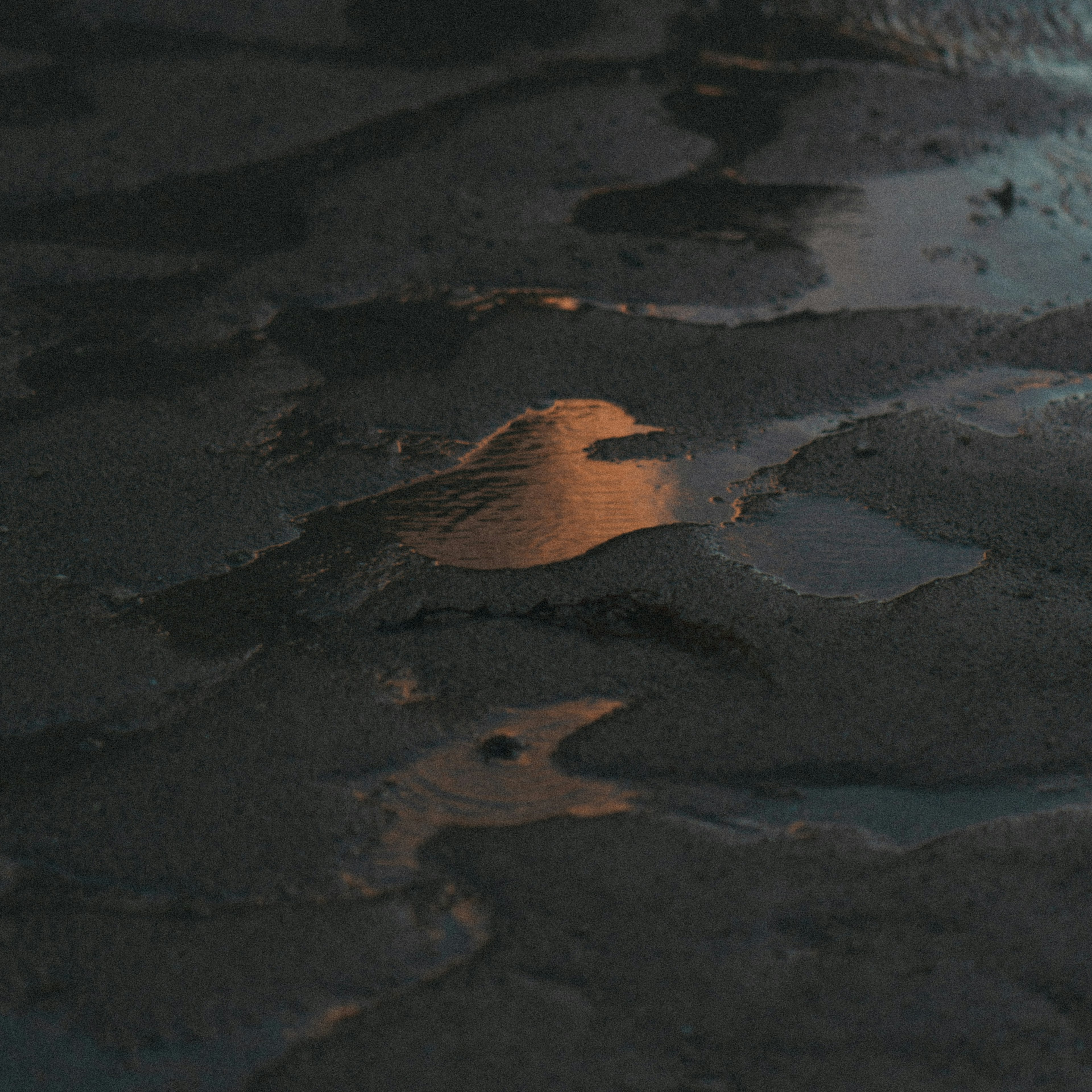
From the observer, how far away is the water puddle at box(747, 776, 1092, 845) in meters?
2.65

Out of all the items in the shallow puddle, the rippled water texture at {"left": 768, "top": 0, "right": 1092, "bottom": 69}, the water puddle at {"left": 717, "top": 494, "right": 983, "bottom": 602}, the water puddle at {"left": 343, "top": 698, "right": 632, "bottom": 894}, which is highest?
the rippled water texture at {"left": 768, "top": 0, "right": 1092, "bottom": 69}

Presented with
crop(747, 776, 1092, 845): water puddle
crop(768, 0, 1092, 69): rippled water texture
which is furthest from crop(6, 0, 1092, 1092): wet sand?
crop(768, 0, 1092, 69): rippled water texture

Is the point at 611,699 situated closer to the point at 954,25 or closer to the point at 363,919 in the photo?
the point at 363,919

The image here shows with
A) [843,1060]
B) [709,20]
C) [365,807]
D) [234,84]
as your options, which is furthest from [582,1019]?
[709,20]

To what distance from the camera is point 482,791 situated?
8.99 feet

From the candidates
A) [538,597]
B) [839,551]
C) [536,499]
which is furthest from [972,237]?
[538,597]

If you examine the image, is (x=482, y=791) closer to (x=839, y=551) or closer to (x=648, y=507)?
(x=648, y=507)

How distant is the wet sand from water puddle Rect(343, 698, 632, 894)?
0.03 ft

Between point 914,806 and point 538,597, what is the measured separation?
109cm

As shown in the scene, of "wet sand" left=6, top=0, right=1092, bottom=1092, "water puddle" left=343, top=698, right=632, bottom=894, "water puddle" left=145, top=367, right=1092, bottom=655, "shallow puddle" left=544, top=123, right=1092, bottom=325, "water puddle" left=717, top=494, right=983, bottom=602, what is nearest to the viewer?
"wet sand" left=6, top=0, right=1092, bottom=1092

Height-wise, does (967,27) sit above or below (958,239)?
above

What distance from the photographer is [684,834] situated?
262 centimetres

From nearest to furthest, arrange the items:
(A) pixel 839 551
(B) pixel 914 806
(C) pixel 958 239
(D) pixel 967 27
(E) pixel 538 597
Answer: (B) pixel 914 806
(E) pixel 538 597
(A) pixel 839 551
(C) pixel 958 239
(D) pixel 967 27

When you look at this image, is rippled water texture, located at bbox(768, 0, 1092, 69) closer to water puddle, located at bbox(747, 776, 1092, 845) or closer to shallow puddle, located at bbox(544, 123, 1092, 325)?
shallow puddle, located at bbox(544, 123, 1092, 325)
